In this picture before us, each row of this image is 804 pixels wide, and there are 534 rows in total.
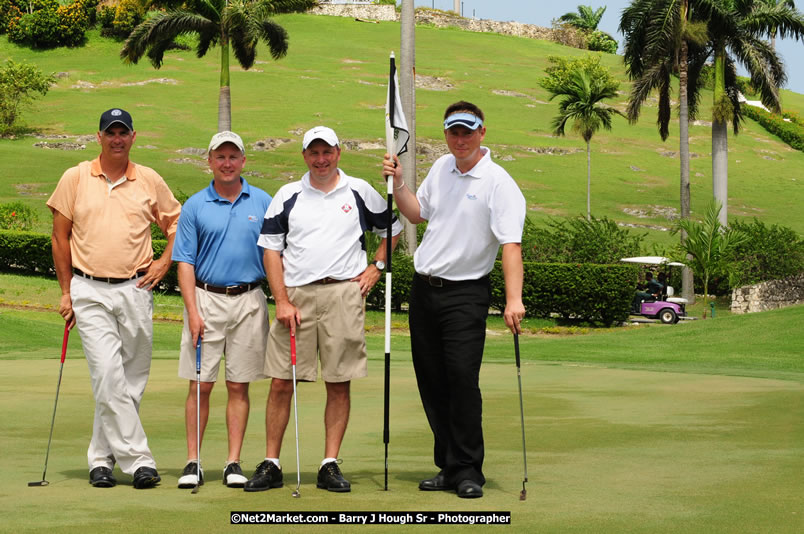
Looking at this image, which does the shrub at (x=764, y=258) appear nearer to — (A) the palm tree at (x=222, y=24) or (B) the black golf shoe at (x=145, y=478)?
(A) the palm tree at (x=222, y=24)

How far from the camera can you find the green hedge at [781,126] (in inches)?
3541

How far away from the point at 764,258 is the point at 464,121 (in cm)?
3197

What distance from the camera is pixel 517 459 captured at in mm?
7512

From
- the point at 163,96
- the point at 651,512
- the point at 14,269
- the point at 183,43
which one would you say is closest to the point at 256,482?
the point at 651,512

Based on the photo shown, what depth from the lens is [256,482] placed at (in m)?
6.23

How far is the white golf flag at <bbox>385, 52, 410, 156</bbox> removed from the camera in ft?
22.6

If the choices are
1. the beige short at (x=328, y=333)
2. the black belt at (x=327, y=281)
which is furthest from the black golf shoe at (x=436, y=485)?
the black belt at (x=327, y=281)

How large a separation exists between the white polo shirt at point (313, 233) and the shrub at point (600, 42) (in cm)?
13758

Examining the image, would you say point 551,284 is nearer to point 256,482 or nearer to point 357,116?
point 256,482

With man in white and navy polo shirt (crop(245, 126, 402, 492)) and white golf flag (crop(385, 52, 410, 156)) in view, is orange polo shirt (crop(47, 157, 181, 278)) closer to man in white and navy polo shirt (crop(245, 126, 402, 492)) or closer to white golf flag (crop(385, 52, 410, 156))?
man in white and navy polo shirt (crop(245, 126, 402, 492))

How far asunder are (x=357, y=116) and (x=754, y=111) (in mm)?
41348

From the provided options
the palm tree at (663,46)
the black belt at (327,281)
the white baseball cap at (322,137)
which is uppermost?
the palm tree at (663,46)

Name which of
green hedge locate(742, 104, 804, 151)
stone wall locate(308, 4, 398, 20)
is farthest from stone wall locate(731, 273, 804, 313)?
stone wall locate(308, 4, 398, 20)

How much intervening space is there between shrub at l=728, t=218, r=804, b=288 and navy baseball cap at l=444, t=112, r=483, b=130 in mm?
30646
